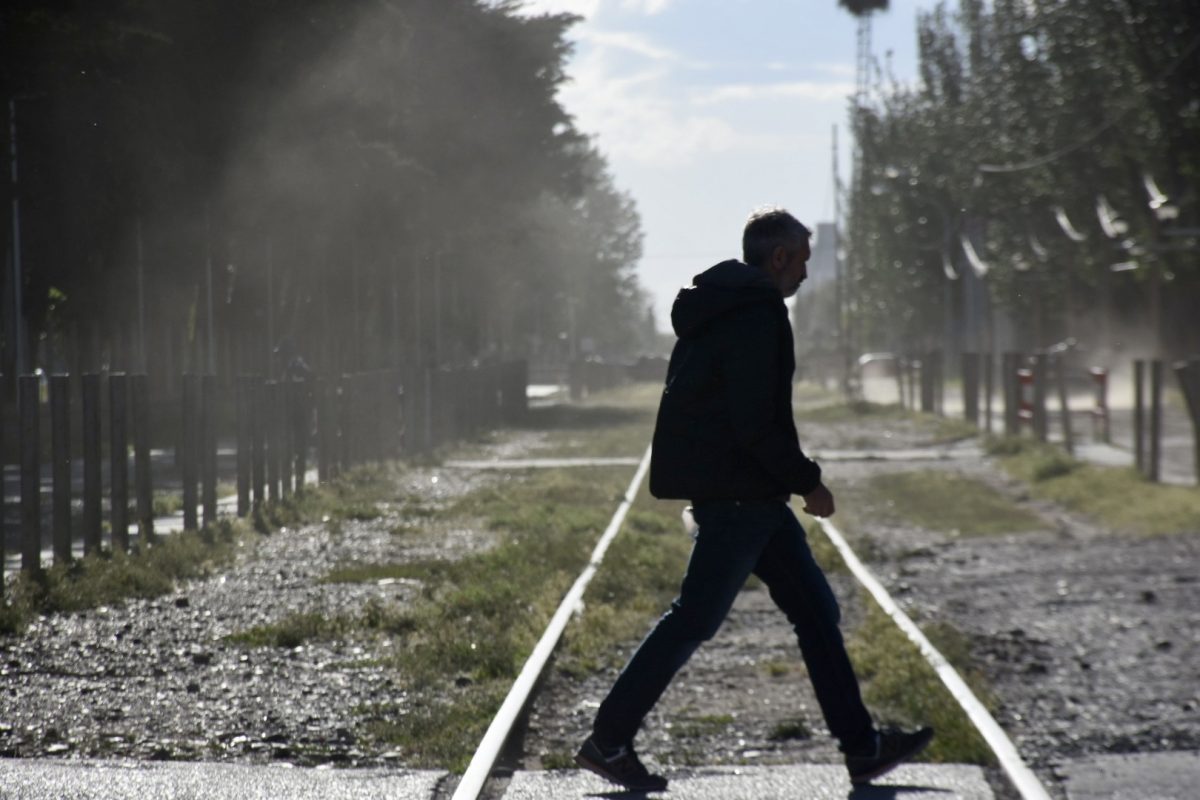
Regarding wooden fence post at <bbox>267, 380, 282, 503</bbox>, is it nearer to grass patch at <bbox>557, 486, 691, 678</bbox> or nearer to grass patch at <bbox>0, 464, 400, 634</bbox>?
grass patch at <bbox>0, 464, 400, 634</bbox>

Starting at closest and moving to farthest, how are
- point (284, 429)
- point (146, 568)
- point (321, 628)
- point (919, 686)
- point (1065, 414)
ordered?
point (919, 686), point (321, 628), point (146, 568), point (284, 429), point (1065, 414)

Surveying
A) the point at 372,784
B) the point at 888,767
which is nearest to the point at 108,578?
the point at 372,784

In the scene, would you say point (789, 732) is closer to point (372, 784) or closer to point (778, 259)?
point (372, 784)

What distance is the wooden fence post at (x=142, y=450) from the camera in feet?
41.7

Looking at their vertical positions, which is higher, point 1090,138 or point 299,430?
point 1090,138

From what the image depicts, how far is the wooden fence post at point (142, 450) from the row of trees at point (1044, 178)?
30.3 m

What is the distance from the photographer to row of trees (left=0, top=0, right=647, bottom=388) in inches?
942

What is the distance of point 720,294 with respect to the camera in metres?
5.57

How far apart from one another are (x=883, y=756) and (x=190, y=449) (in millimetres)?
8819

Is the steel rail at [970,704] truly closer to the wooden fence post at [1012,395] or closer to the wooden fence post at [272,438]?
the wooden fence post at [272,438]

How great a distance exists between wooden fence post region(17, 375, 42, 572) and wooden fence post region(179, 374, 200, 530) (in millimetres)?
2899

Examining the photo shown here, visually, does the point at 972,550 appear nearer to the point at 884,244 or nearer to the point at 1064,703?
the point at 1064,703

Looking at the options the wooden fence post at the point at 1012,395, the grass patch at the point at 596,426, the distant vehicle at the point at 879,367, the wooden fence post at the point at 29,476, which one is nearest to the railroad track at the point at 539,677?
the wooden fence post at the point at 29,476

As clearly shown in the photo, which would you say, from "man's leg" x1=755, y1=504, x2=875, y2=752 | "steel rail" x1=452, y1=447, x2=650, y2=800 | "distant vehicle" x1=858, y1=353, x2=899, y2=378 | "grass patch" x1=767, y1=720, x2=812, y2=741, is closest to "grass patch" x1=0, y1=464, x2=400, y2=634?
"steel rail" x1=452, y1=447, x2=650, y2=800
